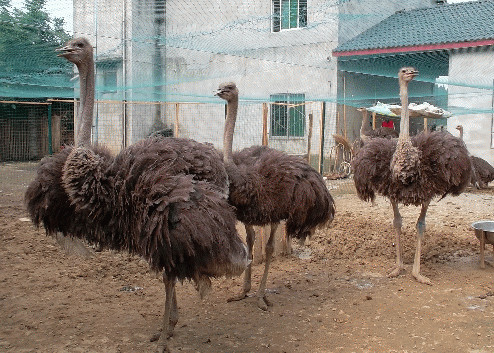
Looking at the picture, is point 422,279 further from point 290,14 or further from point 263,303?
point 290,14

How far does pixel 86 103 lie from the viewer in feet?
12.4

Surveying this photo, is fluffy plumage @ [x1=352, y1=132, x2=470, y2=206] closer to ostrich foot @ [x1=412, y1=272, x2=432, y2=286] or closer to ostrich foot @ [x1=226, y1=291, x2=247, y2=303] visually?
ostrich foot @ [x1=412, y1=272, x2=432, y2=286]

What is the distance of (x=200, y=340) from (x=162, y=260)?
3.25ft

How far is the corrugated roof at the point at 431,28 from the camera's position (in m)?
12.6

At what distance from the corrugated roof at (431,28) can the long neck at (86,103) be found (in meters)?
10.1

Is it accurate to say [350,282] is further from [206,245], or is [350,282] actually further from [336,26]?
[336,26]

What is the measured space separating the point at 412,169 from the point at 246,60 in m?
7.62

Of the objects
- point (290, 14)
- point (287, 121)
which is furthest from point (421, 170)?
point (290, 14)

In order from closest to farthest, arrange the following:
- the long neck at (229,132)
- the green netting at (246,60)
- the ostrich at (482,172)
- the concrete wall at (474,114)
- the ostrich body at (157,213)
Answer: the ostrich body at (157,213) → the long neck at (229,132) → the green netting at (246,60) → the ostrich at (482,172) → the concrete wall at (474,114)

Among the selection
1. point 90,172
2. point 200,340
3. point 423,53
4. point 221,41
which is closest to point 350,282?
point 200,340

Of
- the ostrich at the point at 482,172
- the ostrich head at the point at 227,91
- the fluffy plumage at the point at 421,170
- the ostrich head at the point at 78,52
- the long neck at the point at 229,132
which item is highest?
the ostrich head at the point at 78,52

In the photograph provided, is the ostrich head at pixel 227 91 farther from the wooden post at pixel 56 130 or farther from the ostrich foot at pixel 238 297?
the wooden post at pixel 56 130

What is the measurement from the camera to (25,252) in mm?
6023

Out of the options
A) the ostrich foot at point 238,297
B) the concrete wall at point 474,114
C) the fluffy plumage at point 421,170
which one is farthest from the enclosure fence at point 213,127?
the ostrich foot at point 238,297
